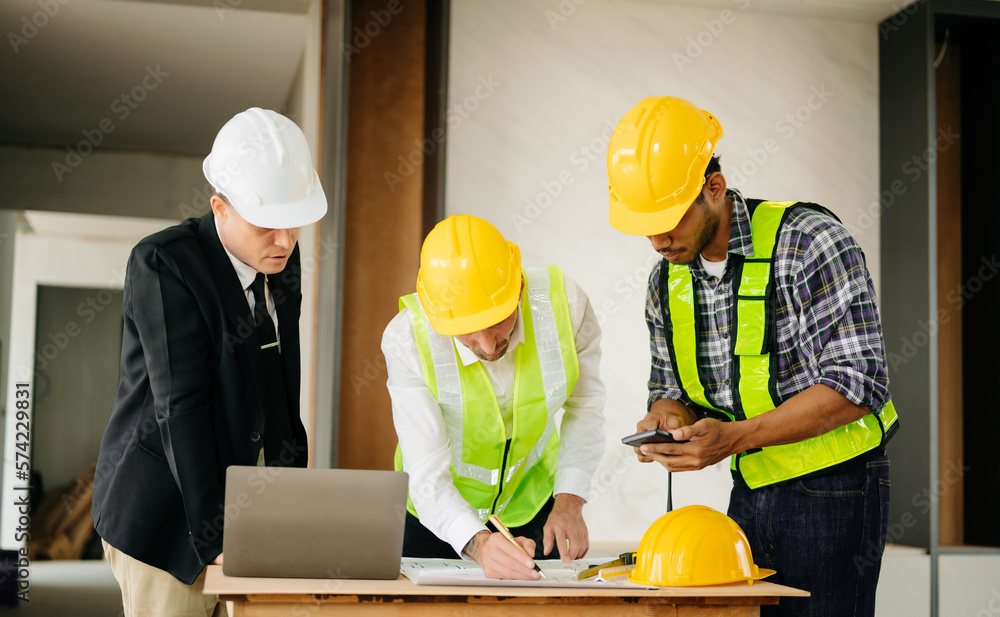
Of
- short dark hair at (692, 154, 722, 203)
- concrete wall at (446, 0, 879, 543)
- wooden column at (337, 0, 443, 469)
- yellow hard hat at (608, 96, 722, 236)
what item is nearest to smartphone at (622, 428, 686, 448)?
yellow hard hat at (608, 96, 722, 236)

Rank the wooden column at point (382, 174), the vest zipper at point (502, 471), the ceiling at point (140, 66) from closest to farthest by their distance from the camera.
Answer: the vest zipper at point (502, 471), the wooden column at point (382, 174), the ceiling at point (140, 66)

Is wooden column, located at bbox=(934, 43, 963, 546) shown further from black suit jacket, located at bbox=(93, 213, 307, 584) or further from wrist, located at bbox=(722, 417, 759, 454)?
black suit jacket, located at bbox=(93, 213, 307, 584)

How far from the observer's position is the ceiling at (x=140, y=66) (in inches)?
176

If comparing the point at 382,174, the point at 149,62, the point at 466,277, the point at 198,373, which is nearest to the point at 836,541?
the point at 466,277

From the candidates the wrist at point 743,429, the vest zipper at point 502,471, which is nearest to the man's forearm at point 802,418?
the wrist at point 743,429

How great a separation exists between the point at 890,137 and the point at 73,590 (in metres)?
5.72

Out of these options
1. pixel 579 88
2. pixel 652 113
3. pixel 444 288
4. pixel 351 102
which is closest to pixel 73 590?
pixel 351 102

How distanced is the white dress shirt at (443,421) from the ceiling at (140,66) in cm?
243

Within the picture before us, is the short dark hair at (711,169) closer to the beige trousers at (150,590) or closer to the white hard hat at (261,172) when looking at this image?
the white hard hat at (261,172)

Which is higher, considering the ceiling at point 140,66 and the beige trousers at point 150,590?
the ceiling at point 140,66

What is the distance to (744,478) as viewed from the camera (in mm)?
2229

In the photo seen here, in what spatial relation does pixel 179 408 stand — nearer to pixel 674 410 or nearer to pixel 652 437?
pixel 652 437

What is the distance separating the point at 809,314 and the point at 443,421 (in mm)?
920

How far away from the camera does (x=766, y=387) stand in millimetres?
2148
